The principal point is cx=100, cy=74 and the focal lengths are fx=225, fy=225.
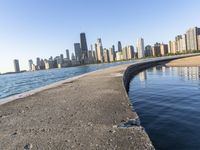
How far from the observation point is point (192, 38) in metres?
160

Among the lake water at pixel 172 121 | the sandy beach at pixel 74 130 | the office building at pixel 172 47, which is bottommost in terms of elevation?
the lake water at pixel 172 121

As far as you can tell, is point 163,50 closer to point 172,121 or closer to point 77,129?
point 172,121

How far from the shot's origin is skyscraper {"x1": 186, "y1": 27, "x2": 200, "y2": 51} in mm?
158625

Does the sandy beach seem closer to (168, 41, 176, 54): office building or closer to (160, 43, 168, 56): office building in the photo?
(168, 41, 176, 54): office building

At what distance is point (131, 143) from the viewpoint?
178 inches

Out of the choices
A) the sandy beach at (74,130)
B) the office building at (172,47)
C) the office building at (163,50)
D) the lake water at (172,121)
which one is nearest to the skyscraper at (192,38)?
the office building at (172,47)

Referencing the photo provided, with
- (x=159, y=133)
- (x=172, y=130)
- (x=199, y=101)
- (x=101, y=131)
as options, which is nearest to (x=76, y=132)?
(x=101, y=131)

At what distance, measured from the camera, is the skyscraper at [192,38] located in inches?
6245

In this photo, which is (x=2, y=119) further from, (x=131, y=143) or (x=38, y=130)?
(x=131, y=143)

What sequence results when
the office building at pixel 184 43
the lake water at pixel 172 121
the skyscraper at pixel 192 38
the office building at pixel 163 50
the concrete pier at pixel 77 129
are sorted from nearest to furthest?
the concrete pier at pixel 77 129, the lake water at pixel 172 121, the skyscraper at pixel 192 38, the office building at pixel 184 43, the office building at pixel 163 50

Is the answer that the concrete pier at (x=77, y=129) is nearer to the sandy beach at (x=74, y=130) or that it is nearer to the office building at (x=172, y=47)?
the sandy beach at (x=74, y=130)

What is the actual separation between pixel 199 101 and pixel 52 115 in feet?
24.6

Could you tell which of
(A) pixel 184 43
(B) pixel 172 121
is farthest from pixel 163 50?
(B) pixel 172 121

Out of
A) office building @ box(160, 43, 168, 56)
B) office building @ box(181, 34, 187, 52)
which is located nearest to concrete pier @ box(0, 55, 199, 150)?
office building @ box(181, 34, 187, 52)
